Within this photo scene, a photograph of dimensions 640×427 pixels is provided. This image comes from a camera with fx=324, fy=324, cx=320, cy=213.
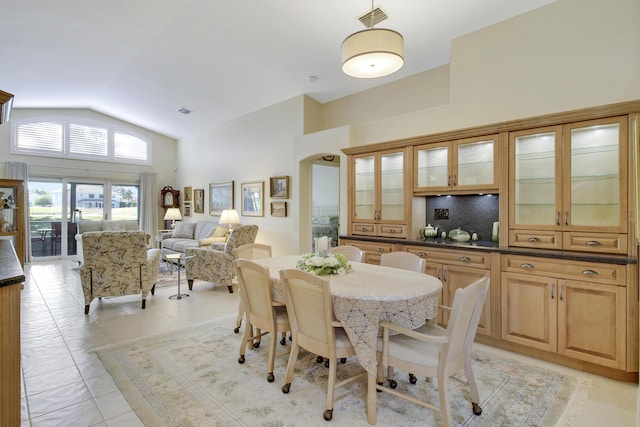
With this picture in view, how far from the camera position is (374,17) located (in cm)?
356

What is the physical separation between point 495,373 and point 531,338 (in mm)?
562

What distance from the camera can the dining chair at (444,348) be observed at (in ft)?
5.90

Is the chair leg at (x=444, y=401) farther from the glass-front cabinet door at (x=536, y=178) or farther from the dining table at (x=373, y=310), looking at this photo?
the glass-front cabinet door at (x=536, y=178)

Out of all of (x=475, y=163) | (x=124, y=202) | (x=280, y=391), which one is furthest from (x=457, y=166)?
(x=124, y=202)

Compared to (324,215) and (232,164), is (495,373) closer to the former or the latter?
(324,215)

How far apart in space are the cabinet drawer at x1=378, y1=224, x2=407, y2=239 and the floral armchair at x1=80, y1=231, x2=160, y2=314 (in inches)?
122

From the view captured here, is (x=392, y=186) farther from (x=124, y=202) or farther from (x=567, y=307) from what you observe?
(x=124, y=202)

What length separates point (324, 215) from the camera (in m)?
7.95

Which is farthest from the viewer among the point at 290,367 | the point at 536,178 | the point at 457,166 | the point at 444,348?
the point at 457,166

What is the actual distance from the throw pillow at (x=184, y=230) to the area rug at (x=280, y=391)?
536 cm

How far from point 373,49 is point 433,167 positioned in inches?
76.2

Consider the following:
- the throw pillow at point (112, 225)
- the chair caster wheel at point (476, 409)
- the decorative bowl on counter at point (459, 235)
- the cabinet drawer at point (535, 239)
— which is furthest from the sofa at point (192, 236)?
the chair caster wheel at point (476, 409)

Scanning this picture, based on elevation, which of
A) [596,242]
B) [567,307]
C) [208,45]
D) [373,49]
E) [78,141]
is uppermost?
[208,45]

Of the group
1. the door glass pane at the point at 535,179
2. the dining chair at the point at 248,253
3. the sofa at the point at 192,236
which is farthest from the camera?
the sofa at the point at 192,236
